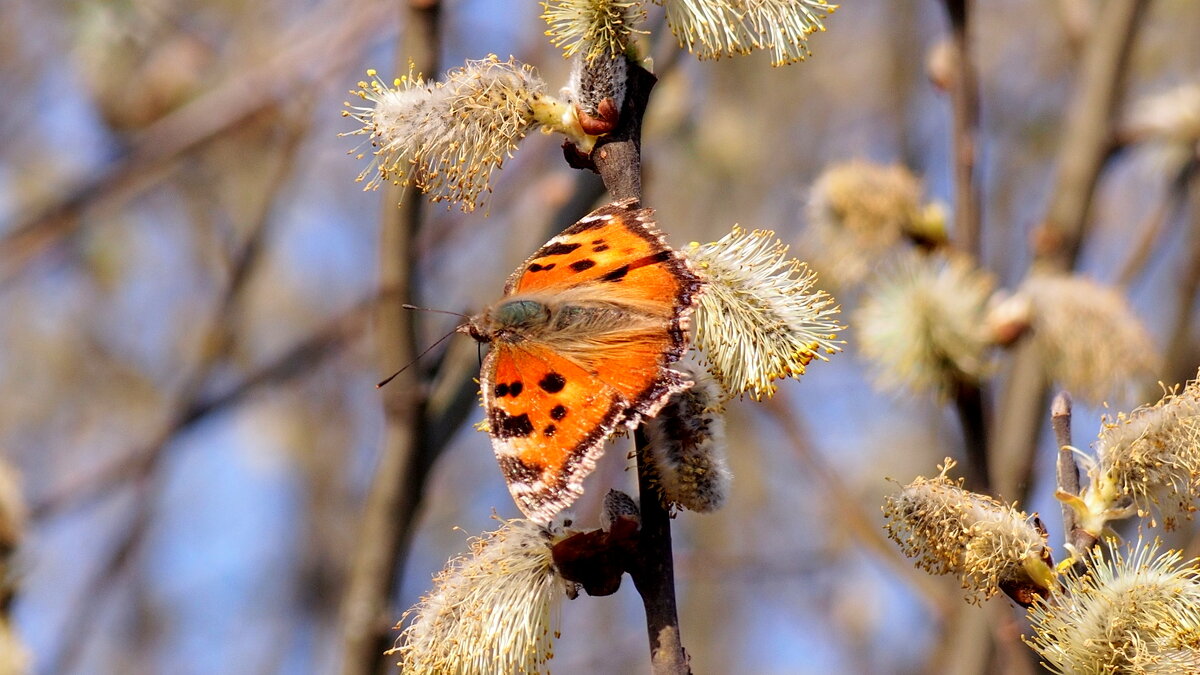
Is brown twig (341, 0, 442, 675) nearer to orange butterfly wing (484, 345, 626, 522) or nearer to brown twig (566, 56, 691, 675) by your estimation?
orange butterfly wing (484, 345, 626, 522)

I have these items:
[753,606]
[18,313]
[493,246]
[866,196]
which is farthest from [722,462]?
[18,313]

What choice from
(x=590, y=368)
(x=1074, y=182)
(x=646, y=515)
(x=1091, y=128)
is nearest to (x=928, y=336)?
(x=1074, y=182)

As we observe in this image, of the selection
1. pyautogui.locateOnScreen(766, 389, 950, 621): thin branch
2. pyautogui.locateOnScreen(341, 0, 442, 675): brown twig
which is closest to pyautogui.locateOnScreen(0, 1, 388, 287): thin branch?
pyautogui.locateOnScreen(341, 0, 442, 675): brown twig

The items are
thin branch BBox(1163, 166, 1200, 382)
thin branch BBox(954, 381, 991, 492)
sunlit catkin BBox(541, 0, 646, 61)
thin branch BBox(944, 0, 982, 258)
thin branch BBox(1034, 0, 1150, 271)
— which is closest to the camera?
sunlit catkin BBox(541, 0, 646, 61)

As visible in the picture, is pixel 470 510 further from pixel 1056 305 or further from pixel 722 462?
pixel 722 462

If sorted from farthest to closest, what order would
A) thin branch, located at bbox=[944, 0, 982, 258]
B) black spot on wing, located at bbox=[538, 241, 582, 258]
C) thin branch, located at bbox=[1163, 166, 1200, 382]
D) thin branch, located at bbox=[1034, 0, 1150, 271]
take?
thin branch, located at bbox=[1163, 166, 1200, 382]
thin branch, located at bbox=[1034, 0, 1150, 271]
thin branch, located at bbox=[944, 0, 982, 258]
black spot on wing, located at bbox=[538, 241, 582, 258]

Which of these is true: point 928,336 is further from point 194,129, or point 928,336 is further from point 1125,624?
point 194,129
